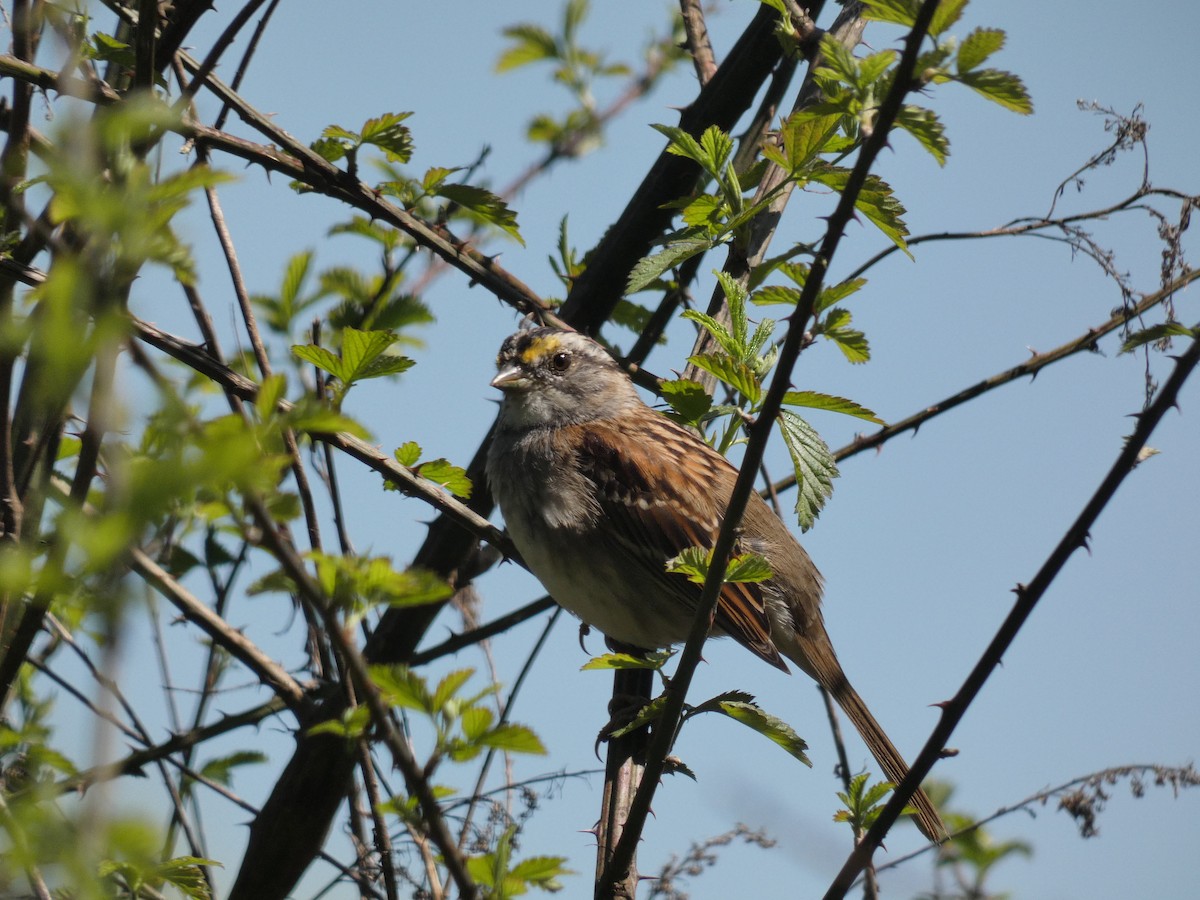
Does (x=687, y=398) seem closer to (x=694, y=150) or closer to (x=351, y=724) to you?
(x=694, y=150)

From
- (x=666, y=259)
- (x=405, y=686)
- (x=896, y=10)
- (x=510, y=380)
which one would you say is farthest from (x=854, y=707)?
(x=896, y=10)

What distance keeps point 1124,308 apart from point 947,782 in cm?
127

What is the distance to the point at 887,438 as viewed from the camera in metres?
3.60

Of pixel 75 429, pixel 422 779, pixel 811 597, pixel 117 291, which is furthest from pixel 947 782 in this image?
pixel 75 429

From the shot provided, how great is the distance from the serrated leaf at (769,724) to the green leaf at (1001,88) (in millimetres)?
1199

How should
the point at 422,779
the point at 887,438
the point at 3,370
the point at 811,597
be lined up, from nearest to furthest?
1. the point at 422,779
2. the point at 3,370
3. the point at 887,438
4. the point at 811,597

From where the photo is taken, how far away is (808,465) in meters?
2.64

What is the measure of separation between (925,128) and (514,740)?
115cm

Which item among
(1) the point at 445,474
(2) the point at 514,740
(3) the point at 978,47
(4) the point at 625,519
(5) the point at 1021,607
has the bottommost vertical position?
(2) the point at 514,740

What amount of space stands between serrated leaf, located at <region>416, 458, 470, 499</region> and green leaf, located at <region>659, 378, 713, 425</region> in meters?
0.49

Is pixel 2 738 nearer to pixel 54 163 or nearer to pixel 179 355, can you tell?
pixel 179 355

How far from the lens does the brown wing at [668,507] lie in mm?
3920

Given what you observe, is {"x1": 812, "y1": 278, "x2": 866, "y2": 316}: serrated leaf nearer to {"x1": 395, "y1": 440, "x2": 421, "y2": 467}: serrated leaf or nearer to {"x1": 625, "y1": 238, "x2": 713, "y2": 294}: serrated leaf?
{"x1": 625, "y1": 238, "x2": 713, "y2": 294}: serrated leaf

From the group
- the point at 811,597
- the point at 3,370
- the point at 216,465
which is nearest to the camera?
the point at 216,465
